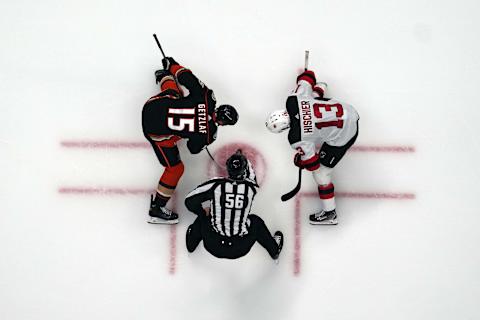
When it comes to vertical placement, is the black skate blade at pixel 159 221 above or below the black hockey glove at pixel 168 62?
below

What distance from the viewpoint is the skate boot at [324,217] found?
5.34 metres

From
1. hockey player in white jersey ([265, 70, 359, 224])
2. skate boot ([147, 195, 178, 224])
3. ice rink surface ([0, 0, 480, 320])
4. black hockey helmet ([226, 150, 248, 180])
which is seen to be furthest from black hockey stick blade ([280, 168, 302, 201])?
skate boot ([147, 195, 178, 224])

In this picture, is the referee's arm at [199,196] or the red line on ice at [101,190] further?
the red line on ice at [101,190]

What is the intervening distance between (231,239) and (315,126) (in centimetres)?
133

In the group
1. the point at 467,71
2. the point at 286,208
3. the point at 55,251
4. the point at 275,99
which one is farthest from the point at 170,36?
the point at 467,71

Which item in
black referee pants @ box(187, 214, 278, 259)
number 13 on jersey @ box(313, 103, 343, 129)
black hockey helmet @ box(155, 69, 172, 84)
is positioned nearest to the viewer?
number 13 on jersey @ box(313, 103, 343, 129)

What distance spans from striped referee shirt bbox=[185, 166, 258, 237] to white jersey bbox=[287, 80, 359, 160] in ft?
1.94

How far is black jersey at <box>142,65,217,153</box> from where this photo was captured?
464 cm

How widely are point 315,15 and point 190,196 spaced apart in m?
2.44

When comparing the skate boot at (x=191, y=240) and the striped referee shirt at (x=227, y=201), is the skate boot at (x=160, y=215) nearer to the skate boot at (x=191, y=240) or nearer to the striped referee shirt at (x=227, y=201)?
the skate boot at (x=191, y=240)

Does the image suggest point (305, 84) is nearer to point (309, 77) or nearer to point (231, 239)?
point (309, 77)

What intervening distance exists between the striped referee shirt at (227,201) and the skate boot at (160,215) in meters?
0.56

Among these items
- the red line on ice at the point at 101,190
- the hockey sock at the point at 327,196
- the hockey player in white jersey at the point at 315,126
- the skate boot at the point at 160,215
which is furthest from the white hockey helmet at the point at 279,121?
the red line on ice at the point at 101,190

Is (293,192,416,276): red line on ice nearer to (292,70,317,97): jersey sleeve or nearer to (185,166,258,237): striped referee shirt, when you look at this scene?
(185,166,258,237): striped referee shirt
